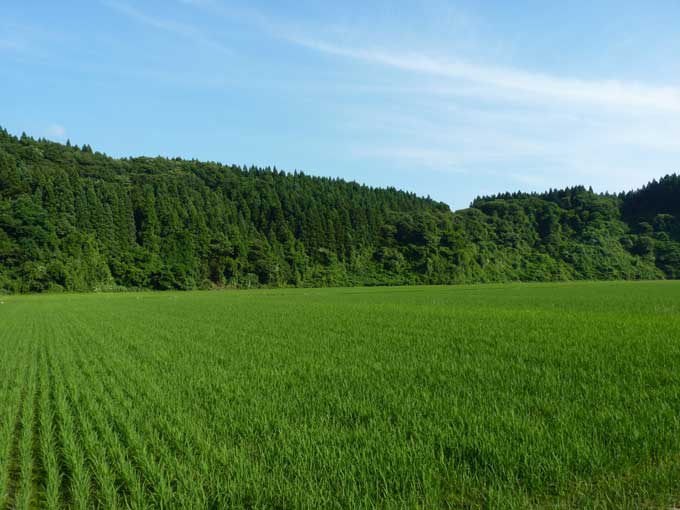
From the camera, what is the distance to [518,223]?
410ft

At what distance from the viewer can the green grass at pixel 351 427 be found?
4484mm

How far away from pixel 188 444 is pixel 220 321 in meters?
17.9

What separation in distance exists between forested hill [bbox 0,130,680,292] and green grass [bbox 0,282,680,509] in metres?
67.9

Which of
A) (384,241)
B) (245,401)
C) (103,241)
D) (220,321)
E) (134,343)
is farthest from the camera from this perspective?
(384,241)

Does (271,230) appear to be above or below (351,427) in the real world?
above

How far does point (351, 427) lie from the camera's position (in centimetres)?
631

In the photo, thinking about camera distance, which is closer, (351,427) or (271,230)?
(351,427)

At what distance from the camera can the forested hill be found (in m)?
75.0

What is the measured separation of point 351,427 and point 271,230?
98929 mm

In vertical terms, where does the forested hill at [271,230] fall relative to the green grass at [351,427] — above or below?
above

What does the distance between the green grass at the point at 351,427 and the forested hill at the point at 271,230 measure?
67903mm

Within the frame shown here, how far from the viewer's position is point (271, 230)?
104 metres

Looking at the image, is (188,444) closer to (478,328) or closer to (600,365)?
(600,365)

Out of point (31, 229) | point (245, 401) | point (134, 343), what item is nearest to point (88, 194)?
point (31, 229)
